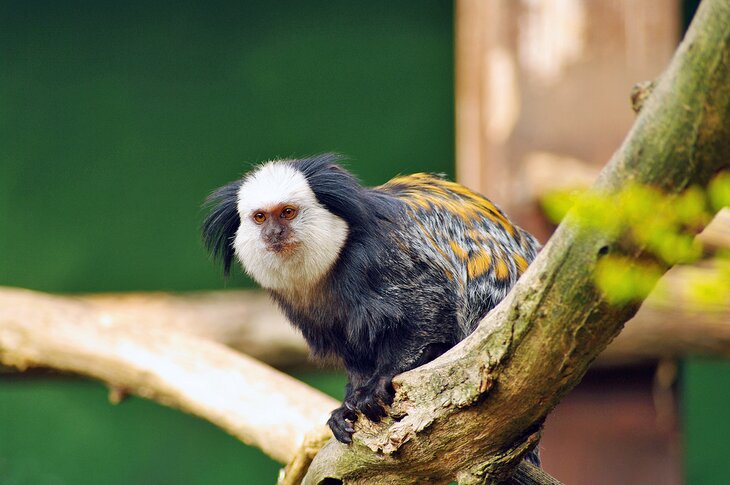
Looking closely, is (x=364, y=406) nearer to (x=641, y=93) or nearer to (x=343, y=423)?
(x=343, y=423)

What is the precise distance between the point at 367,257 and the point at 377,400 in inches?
18.9

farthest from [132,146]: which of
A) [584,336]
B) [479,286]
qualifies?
[584,336]

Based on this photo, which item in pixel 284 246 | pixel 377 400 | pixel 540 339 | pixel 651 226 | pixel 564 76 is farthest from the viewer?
pixel 564 76

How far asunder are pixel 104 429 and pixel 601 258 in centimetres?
421

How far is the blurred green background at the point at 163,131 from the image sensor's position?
5.19m

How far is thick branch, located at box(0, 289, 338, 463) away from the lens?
3.13m

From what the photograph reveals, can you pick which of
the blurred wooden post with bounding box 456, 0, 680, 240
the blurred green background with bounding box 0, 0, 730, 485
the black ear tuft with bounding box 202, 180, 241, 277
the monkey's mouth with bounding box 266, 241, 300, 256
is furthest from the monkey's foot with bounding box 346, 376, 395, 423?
the blurred green background with bounding box 0, 0, 730, 485

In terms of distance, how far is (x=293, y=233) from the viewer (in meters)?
2.76

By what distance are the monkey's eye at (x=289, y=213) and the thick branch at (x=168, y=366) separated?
0.64 m

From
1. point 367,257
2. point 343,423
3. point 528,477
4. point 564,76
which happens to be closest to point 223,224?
point 367,257

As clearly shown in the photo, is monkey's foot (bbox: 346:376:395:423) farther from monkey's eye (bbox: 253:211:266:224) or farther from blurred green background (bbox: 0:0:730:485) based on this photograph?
blurred green background (bbox: 0:0:730:485)

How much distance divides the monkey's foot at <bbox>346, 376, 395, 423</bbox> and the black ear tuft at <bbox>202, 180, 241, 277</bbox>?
2.66 ft

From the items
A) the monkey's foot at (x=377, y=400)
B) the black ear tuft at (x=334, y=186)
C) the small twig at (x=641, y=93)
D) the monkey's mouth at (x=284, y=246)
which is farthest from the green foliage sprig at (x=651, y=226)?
the monkey's mouth at (x=284, y=246)

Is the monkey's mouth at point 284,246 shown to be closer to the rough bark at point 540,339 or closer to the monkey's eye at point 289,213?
the monkey's eye at point 289,213
